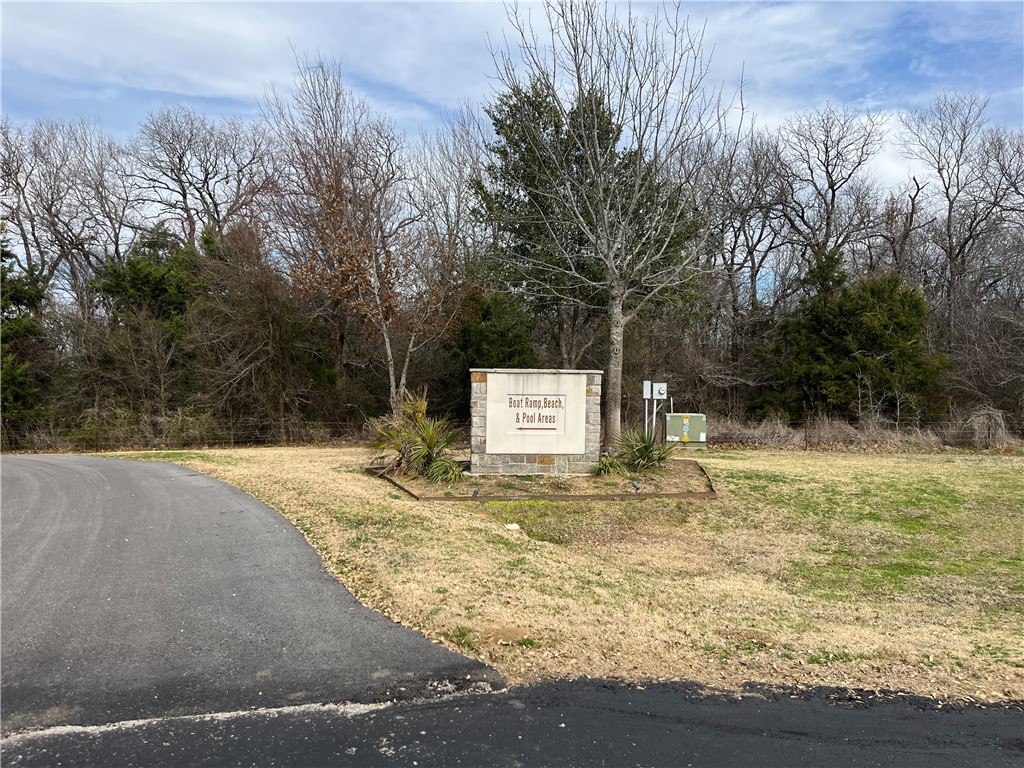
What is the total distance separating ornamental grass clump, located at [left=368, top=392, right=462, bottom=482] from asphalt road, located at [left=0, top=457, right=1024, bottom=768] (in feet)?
20.5

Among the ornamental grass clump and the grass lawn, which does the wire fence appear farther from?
the ornamental grass clump

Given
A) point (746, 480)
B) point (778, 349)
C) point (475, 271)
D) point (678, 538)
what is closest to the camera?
point (678, 538)

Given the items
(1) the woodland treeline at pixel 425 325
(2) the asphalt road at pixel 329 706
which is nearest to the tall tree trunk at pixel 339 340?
(1) the woodland treeline at pixel 425 325

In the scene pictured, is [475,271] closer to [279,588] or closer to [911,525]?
[911,525]

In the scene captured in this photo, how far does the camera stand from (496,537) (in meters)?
8.60

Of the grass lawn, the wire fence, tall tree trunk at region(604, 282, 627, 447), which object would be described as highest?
tall tree trunk at region(604, 282, 627, 447)

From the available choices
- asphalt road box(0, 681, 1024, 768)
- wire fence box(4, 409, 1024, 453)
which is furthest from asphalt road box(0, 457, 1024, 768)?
wire fence box(4, 409, 1024, 453)

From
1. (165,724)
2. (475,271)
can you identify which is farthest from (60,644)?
(475,271)

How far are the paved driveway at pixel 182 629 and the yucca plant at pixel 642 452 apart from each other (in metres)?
6.87

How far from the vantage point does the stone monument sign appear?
12.3 metres

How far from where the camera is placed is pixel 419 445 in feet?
42.3

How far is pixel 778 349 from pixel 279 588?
2536 centimetres

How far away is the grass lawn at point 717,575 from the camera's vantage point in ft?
15.9

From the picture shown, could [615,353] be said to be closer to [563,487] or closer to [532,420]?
[532,420]
